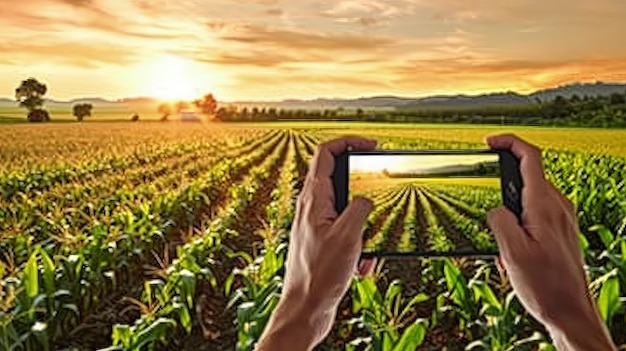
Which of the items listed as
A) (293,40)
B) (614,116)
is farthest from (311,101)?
(614,116)

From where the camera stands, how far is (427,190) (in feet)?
3.52

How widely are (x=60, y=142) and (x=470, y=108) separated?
1.47m

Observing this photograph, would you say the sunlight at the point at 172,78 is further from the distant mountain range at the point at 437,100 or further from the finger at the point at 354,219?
the finger at the point at 354,219

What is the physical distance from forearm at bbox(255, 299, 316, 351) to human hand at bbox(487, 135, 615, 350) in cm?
10

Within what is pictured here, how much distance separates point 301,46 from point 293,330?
2.99 meters

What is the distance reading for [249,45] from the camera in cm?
339

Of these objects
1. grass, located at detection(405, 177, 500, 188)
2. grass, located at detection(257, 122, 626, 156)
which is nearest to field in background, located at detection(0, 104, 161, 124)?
grass, located at detection(257, 122, 626, 156)

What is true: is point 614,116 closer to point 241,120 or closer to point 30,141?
point 241,120

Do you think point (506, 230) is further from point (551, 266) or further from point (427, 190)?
point (427, 190)

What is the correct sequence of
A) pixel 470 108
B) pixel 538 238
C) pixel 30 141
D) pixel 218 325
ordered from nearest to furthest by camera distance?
pixel 538 238 → pixel 218 325 → pixel 30 141 → pixel 470 108

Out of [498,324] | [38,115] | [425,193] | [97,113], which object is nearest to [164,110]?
[97,113]

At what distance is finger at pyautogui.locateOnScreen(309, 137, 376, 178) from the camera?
21.0 inches

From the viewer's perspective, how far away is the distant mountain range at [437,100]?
3364mm

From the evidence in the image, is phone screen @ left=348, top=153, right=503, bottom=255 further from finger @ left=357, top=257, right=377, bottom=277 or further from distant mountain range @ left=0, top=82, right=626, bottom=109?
distant mountain range @ left=0, top=82, right=626, bottom=109
